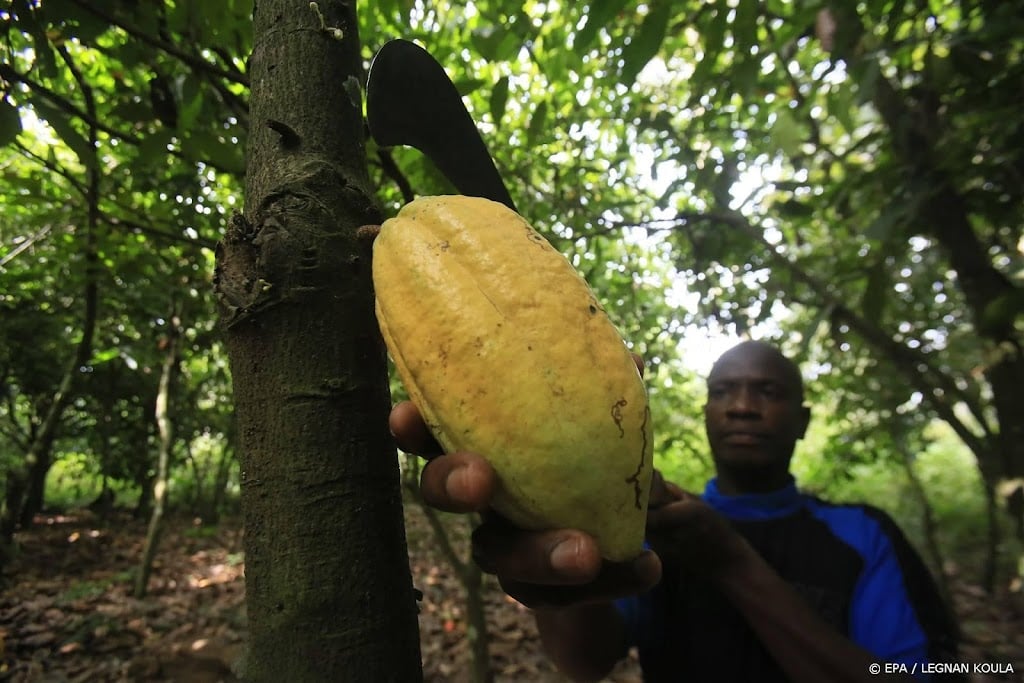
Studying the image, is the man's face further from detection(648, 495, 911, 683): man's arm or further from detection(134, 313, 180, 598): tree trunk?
detection(134, 313, 180, 598): tree trunk

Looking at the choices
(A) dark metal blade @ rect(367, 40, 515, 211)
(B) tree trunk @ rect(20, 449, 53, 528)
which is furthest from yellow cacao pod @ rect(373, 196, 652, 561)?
(B) tree trunk @ rect(20, 449, 53, 528)

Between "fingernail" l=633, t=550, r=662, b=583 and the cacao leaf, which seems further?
the cacao leaf

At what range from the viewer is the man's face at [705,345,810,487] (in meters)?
2.04

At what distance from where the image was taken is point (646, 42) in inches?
56.0

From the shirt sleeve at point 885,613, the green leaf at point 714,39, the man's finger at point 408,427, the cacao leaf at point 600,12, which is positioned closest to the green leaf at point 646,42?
the cacao leaf at point 600,12

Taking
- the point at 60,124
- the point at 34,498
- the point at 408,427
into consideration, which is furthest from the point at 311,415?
the point at 34,498

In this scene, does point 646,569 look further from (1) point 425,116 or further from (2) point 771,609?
(2) point 771,609

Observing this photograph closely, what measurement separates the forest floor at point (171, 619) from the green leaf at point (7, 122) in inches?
79.2

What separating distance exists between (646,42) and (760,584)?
1.37 metres

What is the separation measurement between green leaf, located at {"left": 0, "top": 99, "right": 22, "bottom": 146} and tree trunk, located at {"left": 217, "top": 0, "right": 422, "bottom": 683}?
0.75 metres

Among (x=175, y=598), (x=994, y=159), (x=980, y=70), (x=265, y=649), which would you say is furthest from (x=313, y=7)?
(x=175, y=598)

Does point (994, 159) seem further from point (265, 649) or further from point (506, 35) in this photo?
point (265, 649)

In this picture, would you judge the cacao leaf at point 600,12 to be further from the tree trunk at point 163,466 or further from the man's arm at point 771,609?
the tree trunk at point 163,466

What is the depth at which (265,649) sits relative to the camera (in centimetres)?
62
